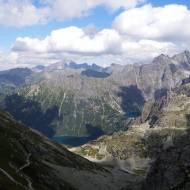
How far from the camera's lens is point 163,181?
12069cm

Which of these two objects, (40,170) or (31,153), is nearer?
(40,170)

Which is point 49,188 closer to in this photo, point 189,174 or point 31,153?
point 31,153

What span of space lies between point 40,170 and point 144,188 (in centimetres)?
4650

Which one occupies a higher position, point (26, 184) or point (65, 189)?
point (26, 184)

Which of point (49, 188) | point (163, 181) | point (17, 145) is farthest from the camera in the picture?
point (17, 145)

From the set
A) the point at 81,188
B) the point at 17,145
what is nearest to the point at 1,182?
the point at 17,145

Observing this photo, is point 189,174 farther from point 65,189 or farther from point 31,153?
point 31,153

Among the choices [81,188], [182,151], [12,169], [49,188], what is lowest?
[81,188]

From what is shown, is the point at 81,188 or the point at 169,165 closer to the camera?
the point at 169,165

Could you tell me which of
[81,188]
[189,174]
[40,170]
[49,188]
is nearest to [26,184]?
[49,188]

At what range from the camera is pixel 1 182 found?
10662 cm

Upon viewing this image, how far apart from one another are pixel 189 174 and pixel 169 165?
23081 mm

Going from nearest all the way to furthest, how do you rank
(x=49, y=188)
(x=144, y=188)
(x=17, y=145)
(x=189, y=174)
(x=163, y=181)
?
(x=189, y=174), (x=163, y=181), (x=144, y=188), (x=49, y=188), (x=17, y=145)

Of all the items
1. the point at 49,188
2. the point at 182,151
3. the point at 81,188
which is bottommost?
the point at 81,188
